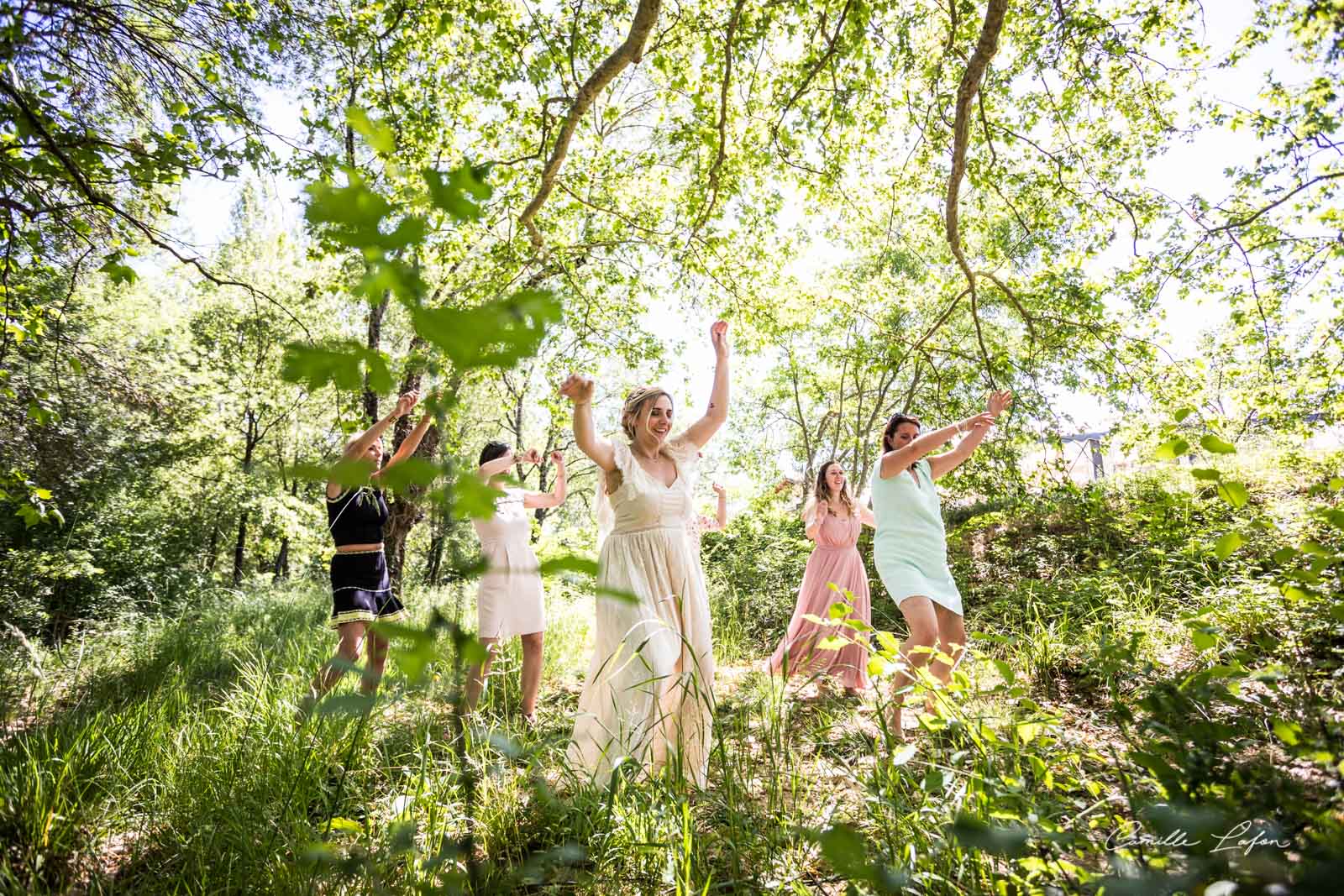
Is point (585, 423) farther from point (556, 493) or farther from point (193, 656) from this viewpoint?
point (193, 656)

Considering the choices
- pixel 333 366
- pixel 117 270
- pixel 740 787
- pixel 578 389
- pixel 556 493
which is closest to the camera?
pixel 333 366

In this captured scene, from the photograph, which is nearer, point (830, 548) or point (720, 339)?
point (720, 339)

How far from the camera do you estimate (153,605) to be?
12.0 m

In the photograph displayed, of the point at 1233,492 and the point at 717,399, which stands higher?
the point at 717,399

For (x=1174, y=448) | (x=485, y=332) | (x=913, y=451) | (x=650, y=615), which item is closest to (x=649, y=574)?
(x=650, y=615)

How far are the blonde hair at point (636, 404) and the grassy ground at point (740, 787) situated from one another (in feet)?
4.68

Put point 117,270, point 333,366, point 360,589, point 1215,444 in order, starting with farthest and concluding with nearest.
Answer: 1. point 360,589
2. point 117,270
3. point 1215,444
4. point 333,366

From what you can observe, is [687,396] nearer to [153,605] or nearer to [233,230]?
[153,605]

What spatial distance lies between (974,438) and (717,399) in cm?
176

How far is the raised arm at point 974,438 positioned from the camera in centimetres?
381

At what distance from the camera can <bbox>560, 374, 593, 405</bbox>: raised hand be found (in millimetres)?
2717

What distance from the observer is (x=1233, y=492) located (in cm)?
145
